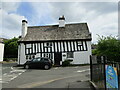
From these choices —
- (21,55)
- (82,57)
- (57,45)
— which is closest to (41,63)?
(57,45)

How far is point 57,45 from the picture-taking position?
67.0ft

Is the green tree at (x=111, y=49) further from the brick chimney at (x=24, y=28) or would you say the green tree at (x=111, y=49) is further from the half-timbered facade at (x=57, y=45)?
the brick chimney at (x=24, y=28)

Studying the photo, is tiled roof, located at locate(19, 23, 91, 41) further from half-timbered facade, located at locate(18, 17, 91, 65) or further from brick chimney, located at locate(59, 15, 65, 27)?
brick chimney, located at locate(59, 15, 65, 27)

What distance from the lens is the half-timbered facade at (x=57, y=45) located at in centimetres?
1967

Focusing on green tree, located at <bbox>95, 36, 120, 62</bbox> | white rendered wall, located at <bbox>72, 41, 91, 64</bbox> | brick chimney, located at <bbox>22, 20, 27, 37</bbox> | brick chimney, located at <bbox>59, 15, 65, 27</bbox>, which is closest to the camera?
green tree, located at <bbox>95, 36, 120, 62</bbox>

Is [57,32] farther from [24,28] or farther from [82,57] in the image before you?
[82,57]

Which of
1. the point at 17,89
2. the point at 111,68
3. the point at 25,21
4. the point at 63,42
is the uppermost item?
the point at 25,21

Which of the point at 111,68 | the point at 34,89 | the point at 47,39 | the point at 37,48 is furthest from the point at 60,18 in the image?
the point at 111,68

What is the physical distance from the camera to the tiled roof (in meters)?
20.8

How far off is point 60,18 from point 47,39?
5.40 meters

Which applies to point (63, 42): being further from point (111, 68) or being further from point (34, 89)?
point (111, 68)

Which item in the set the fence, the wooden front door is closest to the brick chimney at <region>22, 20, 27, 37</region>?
the wooden front door

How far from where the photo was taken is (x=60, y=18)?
76.8 ft

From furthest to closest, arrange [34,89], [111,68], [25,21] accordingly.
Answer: [25,21], [34,89], [111,68]
